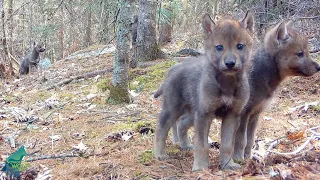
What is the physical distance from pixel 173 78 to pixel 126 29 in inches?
111

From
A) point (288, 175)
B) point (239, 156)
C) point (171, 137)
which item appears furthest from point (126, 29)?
point (288, 175)

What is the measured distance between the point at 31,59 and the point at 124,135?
55.4 feet

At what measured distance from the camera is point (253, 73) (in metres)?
5.12

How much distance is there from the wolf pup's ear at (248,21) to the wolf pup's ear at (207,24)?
0.34 meters

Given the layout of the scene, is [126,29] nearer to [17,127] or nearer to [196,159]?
[17,127]

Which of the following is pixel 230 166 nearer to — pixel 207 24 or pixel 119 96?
pixel 207 24

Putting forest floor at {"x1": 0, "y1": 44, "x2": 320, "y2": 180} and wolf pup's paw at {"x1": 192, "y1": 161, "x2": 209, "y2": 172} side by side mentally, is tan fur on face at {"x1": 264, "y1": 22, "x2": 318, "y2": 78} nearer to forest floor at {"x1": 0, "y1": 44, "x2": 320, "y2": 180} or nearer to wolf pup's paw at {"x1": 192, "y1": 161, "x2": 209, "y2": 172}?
forest floor at {"x1": 0, "y1": 44, "x2": 320, "y2": 180}

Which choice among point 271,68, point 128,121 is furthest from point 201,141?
point 128,121

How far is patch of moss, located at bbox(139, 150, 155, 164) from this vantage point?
5088mm

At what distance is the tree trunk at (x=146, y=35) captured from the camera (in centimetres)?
1227

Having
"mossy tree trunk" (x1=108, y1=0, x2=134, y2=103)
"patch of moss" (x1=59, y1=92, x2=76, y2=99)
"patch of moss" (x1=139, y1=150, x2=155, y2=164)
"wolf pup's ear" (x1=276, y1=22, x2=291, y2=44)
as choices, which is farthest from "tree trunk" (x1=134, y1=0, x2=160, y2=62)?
"wolf pup's ear" (x1=276, y1=22, x2=291, y2=44)

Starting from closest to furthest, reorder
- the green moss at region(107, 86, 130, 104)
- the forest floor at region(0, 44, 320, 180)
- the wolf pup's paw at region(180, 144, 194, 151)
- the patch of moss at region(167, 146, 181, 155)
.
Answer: the forest floor at region(0, 44, 320, 180) < the patch of moss at region(167, 146, 181, 155) < the wolf pup's paw at region(180, 144, 194, 151) < the green moss at region(107, 86, 130, 104)

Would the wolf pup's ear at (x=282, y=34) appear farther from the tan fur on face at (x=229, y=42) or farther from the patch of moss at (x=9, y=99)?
the patch of moss at (x=9, y=99)

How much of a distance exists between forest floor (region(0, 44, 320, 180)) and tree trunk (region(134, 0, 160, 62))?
1.43 metres
